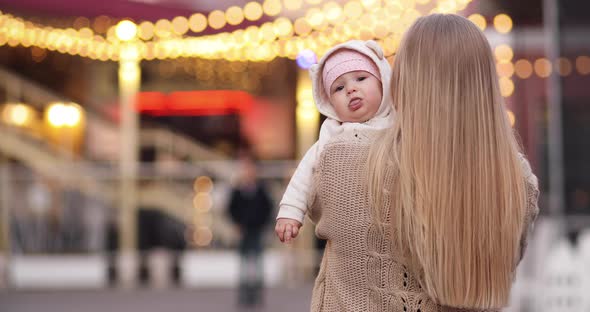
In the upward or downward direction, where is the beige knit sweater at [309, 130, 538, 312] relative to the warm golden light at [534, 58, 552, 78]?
downward

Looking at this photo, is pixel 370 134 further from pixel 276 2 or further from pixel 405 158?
pixel 276 2

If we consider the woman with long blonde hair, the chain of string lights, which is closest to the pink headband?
the woman with long blonde hair

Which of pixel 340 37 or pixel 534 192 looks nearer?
pixel 534 192

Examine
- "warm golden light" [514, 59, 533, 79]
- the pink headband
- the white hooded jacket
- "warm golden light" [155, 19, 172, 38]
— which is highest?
"warm golden light" [155, 19, 172, 38]

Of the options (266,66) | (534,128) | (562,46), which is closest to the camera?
(562,46)

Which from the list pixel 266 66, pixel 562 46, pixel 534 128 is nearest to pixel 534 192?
pixel 562 46

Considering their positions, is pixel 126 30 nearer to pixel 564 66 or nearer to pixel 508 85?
pixel 508 85

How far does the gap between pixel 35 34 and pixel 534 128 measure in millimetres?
7204

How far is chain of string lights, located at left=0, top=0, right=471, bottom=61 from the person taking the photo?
12.3m

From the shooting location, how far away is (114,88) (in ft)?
54.4

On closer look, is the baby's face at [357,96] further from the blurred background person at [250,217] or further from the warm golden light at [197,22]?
the warm golden light at [197,22]

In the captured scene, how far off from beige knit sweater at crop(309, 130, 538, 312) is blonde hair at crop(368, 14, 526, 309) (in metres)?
0.04

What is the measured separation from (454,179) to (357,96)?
37 cm

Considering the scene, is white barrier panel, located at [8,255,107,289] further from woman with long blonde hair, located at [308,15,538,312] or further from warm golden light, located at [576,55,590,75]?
woman with long blonde hair, located at [308,15,538,312]
